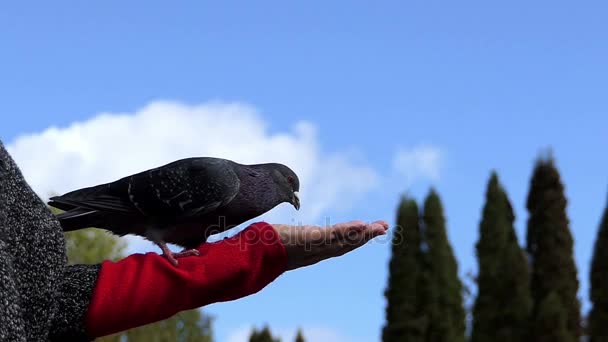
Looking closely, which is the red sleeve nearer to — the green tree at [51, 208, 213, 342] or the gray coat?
the gray coat

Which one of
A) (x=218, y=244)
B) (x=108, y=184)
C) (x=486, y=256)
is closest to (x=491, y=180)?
(x=486, y=256)

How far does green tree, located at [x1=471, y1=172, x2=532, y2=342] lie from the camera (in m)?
19.9

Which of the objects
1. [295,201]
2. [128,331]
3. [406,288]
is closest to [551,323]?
[406,288]

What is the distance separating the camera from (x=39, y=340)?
2432 mm

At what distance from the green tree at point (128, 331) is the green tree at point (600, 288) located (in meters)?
11.3

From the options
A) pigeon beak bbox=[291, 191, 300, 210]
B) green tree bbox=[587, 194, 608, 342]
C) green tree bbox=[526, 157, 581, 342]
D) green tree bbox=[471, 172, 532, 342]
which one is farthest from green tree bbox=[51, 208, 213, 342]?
pigeon beak bbox=[291, 191, 300, 210]

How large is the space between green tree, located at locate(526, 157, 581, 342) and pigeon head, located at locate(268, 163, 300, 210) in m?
15.9

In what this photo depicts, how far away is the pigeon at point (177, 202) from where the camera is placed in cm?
417

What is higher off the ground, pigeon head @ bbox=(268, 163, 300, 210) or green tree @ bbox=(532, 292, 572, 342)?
green tree @ bbox=(532, 292, 572, 342)

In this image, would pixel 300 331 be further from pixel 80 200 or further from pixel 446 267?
pixel 80 200

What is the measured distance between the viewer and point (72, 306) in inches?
100

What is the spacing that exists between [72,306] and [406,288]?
18127 millimetres

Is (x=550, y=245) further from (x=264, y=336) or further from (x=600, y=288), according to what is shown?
(x=264, y=336)

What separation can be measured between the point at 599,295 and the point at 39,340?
1886 cm
